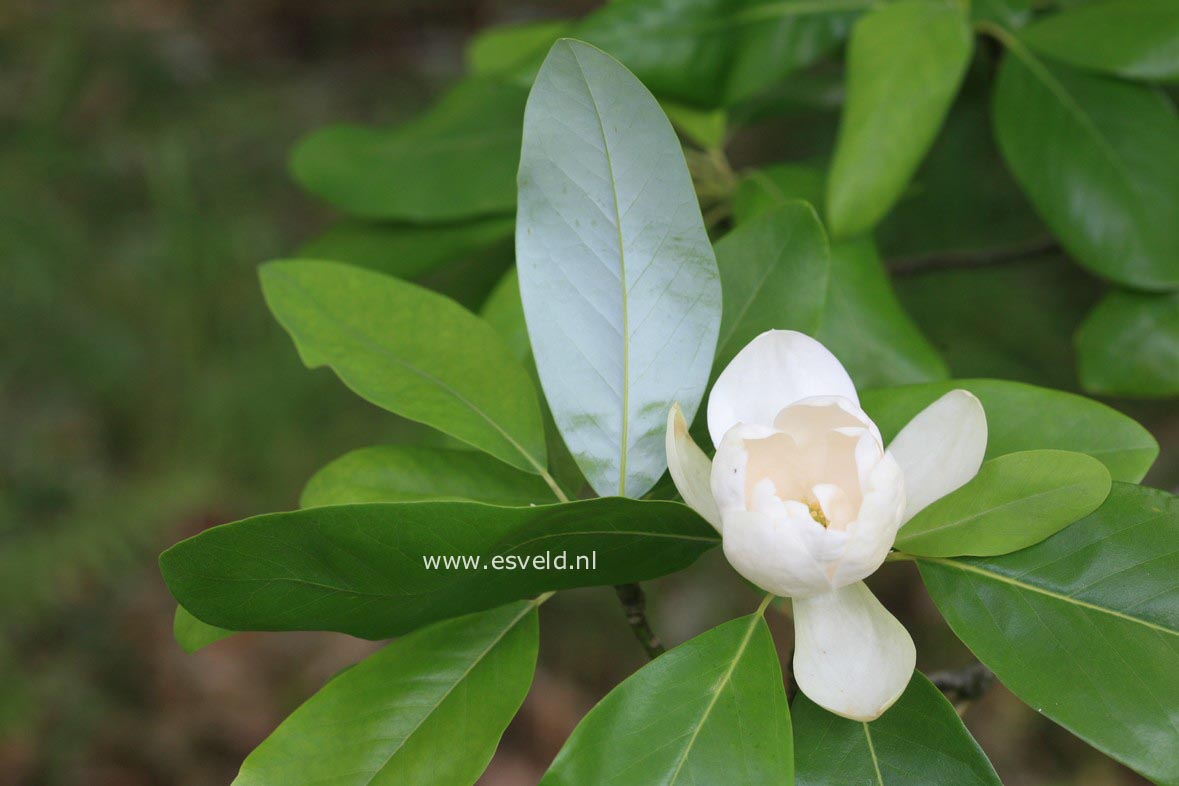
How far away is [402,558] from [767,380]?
8.1 inches

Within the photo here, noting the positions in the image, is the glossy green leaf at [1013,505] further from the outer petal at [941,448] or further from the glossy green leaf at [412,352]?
the glossy green leaf at [412,352]

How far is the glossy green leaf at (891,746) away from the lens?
52cm

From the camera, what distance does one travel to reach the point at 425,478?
2.04 feet

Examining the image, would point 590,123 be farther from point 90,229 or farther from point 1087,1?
point 90,229

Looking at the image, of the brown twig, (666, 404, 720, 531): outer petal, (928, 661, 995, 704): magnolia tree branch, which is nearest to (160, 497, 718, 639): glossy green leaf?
(666, 404, 720, 531): outer petal

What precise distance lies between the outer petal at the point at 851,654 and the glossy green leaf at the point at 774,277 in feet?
0.57

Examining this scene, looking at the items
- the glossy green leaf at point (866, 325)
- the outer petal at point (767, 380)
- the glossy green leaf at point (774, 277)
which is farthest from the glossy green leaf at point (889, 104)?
the outer petal at point (767, 380)

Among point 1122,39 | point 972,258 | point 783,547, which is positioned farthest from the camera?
point 972,258

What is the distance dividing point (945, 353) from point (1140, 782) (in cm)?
122

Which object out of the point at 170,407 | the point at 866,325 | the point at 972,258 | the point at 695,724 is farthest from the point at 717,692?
the point at 170,407

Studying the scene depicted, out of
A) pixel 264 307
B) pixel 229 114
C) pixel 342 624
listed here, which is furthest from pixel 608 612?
pixel 342 624

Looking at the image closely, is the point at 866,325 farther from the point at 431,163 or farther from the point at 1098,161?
the point at 431,163

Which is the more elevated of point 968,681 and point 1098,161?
point 1098,161

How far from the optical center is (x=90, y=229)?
2703 millimetres
